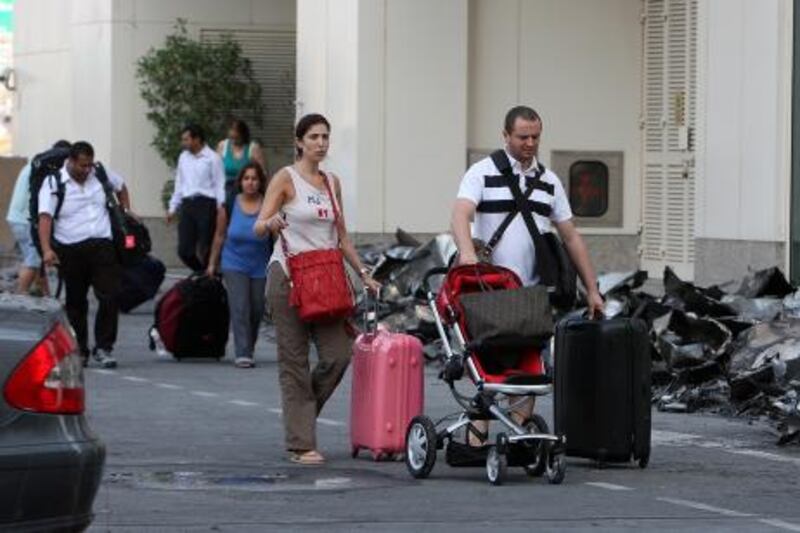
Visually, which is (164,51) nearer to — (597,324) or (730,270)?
(730,270)

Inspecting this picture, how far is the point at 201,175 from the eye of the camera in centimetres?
2256

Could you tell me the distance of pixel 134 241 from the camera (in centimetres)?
1725

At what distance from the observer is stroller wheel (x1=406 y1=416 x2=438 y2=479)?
10.8m

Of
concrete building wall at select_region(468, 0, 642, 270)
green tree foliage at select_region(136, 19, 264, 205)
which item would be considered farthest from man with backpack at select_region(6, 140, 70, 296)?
green tree foliage at select_region(136, 19, 264, 205)

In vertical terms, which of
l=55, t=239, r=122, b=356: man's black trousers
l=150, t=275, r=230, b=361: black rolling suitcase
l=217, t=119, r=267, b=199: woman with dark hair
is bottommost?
l=150, t=275, r=230, b=361: black rolling suitcase

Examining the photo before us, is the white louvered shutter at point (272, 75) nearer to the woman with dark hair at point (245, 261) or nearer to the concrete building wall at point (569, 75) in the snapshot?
the concrete building wall at point (569, 75)

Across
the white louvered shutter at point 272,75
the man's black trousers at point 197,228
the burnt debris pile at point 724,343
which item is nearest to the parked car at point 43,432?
the burnt debris pile at point 724,343

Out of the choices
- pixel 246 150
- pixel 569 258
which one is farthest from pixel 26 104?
pixel 569 258

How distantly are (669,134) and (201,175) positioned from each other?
4.80 metres

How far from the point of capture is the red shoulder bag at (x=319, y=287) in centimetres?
1148

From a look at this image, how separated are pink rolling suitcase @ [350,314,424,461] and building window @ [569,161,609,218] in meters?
11.5

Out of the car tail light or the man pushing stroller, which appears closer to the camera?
the car tail light

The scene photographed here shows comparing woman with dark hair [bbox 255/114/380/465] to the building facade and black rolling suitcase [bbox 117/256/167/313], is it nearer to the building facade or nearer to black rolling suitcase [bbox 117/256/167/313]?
black rolling suitcase [bbox 117/256/167/313]

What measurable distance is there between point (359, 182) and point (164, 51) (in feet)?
21.0
